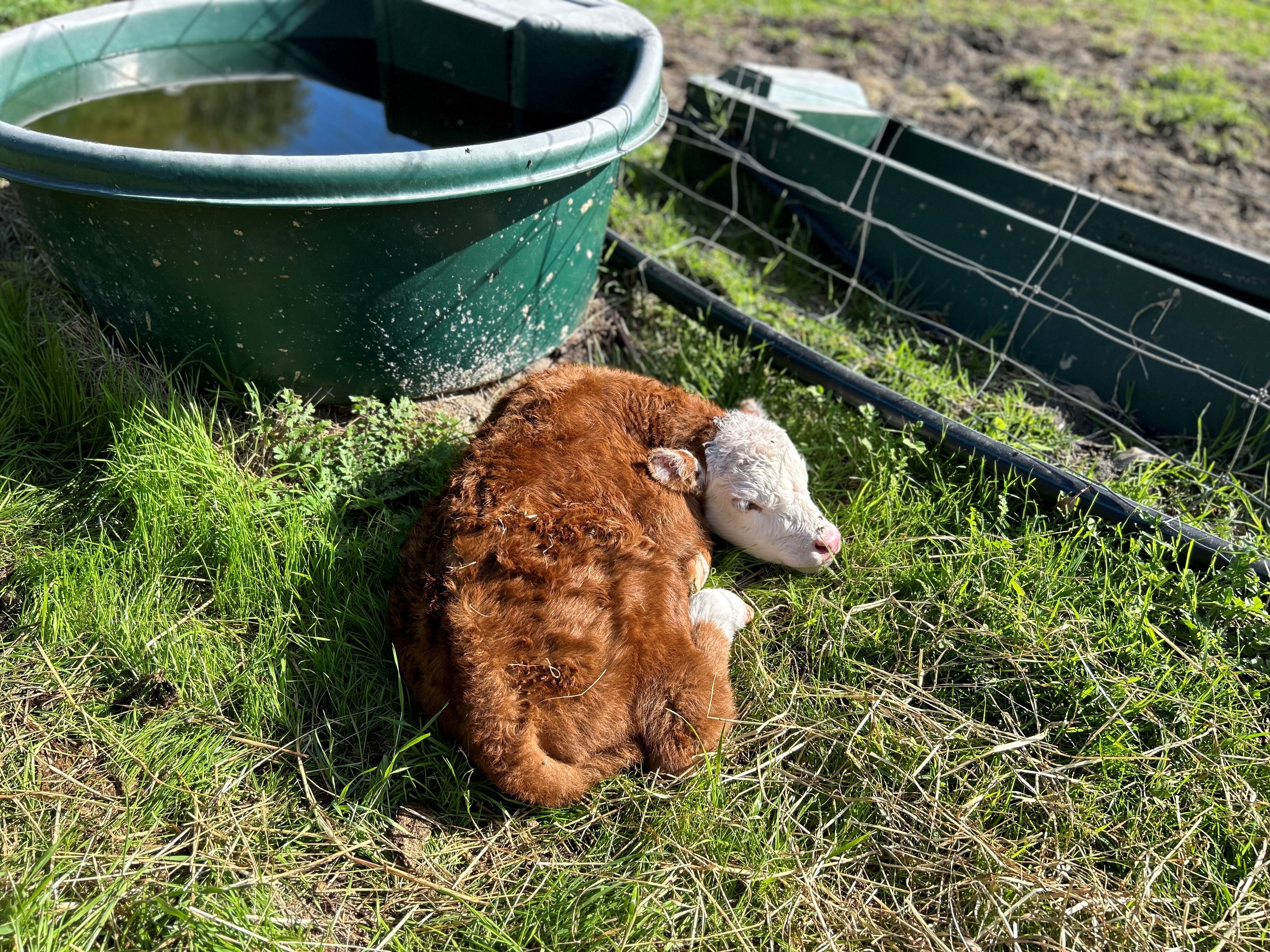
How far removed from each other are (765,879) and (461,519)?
4.02 feet

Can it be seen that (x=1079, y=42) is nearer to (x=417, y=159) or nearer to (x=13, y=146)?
(x=417, y=159)

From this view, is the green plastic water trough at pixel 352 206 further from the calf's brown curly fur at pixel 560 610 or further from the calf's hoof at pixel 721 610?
the calf's hoof at pixel 721 610

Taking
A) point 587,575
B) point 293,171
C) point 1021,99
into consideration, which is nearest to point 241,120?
point 293,171

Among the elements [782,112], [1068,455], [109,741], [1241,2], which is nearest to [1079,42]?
[1241,2]

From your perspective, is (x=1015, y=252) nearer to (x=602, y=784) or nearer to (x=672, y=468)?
(x=672, y=468)

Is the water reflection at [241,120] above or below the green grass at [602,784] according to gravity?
above

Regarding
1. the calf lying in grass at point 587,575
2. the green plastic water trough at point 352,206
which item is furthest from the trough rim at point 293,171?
the calf lying in grass at point 587,575

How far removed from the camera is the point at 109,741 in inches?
97.0

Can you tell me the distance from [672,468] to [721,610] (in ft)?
1.54

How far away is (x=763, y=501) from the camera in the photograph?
2844 mm

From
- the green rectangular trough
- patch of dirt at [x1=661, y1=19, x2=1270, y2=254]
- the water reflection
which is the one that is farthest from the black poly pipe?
patch of dirt at [x1=661, y1=19, x2=1270, y2=254]

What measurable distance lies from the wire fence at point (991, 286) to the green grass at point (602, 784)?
0.92ft

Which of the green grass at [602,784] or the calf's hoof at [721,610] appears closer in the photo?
the green grass at [602,784]

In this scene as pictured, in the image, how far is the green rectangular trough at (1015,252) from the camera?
367cm
